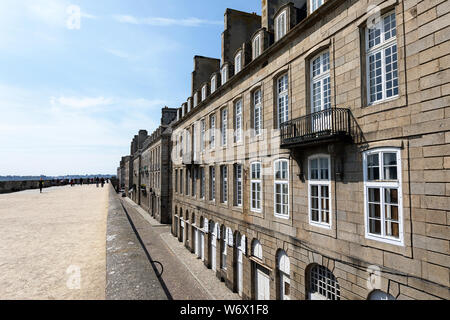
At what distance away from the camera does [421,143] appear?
255 inches

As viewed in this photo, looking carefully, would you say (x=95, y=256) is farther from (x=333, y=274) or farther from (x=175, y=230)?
(x=175, y=230)

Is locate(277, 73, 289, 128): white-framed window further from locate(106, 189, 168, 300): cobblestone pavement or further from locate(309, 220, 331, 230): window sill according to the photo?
locate(106, 189, 168, 300): cobblestone pavement

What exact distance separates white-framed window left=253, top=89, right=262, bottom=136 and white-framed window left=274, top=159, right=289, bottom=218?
2.58 m

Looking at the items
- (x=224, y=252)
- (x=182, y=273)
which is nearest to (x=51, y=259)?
(x=182, y=273)

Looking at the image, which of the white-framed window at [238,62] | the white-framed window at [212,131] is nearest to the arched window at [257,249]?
the white-framed window at [212,131]

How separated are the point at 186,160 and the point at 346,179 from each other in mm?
17324

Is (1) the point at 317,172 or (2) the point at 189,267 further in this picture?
(2) the point at 189,267

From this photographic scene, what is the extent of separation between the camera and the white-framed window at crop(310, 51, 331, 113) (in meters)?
9.57

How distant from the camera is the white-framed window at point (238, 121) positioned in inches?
613

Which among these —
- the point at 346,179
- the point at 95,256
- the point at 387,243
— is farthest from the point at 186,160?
the point at 387,243

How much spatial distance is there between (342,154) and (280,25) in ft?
23.4

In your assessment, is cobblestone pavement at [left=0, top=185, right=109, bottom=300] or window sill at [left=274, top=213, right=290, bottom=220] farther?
window sill at [left=274, top=213, right=290, bottom=220]

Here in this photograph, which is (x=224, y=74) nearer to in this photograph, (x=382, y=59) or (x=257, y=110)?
(x=257, y=110)

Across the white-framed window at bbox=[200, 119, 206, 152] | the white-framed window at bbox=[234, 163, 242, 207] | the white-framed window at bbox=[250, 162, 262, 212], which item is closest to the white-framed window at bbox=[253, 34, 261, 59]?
the white-framed window at bbox=[250, 162, 262, 212]
